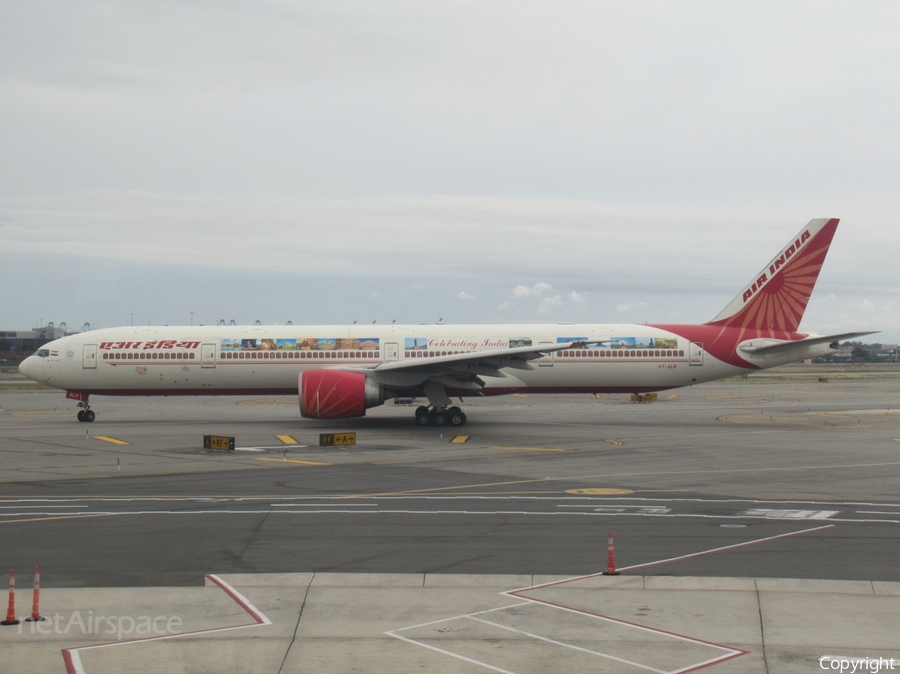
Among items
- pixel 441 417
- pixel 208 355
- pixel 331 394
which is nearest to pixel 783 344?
pixel 441 417

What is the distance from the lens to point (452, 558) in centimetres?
1280

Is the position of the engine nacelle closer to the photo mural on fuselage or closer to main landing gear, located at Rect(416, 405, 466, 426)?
main landing gear, located at Rect(416, 405, 466, 426)

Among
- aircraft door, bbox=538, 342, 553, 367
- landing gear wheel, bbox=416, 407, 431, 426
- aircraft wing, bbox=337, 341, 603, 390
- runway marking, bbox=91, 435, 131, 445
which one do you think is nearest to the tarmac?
runway marking, bbox=91, 435, 131, 445

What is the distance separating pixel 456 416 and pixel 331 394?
230 inches

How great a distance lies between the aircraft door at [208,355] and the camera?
1490 inches

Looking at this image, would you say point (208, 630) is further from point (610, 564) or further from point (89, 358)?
point (89, 358)

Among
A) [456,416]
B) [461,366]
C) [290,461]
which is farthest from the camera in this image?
[456,416]

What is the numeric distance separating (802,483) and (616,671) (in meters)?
14.8

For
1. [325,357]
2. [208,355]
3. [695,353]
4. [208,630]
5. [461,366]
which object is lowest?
[208,630]

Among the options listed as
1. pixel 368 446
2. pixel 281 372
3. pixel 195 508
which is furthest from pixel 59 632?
pixel 281 372

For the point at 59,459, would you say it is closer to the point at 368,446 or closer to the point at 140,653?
the point at 368,446

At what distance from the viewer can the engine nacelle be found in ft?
110

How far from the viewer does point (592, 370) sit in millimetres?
37906

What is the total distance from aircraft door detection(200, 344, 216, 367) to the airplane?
45 millimetres
